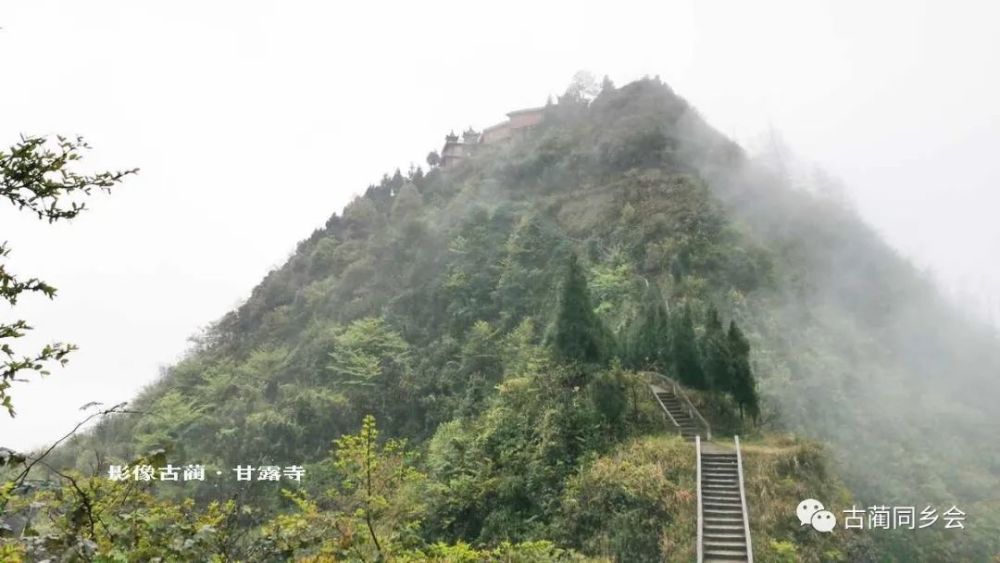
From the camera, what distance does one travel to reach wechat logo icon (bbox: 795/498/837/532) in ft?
38.1

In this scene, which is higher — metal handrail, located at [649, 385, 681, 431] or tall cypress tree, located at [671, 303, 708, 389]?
tall cypress tree, located at [671, 303, 708, 389]

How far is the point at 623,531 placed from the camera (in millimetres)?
11523

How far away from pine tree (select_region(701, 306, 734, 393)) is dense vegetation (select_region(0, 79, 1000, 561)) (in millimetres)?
77

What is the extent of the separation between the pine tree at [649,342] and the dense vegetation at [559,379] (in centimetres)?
8

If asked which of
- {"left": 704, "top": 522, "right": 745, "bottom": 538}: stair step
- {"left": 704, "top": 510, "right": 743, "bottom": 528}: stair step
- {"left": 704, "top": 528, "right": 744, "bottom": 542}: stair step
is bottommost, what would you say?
{"left": 704, "top": 528, "right": 744, "bottom": 542}: stair step

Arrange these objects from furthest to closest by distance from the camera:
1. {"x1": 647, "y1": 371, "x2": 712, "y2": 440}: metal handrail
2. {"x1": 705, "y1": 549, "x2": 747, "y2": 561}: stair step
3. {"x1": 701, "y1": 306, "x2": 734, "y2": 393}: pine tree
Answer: {"x1": 701, "y1": 306, "x2": 734, "y2": 393}: pine tree
{"x1": 647, "y1": 371, "x2": 712, "y2": 440}: metal handrail
{"x1": 705, "y1": 549, "x2": 747, "y2": 561}: stair step

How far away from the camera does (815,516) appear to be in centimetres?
1172

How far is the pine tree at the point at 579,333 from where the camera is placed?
16453 millimetres

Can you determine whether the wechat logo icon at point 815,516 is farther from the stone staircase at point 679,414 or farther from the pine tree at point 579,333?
the pine tree at point 579,333

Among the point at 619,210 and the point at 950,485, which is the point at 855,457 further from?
the point at 619,210

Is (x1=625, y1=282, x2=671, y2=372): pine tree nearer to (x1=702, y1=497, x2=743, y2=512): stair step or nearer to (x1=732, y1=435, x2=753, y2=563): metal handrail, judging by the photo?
(x1=732, y1=435, x2=753, y2=563): metal handrail

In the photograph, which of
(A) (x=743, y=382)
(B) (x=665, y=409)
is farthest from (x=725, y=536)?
(A) (x=743, y=382)

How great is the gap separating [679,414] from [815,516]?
186 inches

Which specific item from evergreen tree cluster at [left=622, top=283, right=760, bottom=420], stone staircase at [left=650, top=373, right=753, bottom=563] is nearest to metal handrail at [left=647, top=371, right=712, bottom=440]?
stone staircase at [left=650, top=373, right=753, bottom=563]
